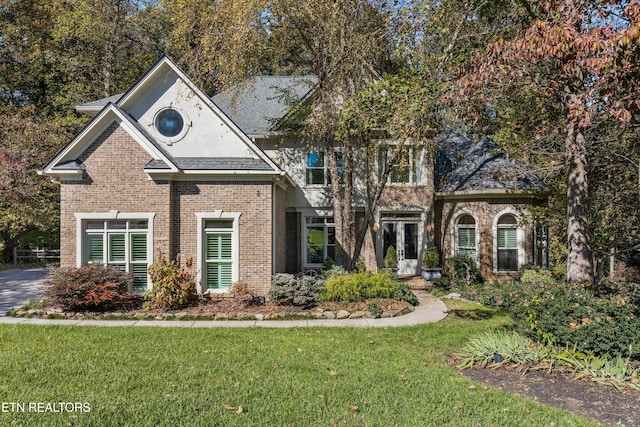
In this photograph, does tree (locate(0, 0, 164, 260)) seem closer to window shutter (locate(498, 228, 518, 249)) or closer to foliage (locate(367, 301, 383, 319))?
foliage (locate(367, 301, 383, 319))

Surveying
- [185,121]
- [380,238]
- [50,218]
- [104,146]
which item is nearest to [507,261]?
[380,238]

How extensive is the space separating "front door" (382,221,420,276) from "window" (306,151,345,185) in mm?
3056

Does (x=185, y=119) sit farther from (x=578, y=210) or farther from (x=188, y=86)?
(x=578, y=210)

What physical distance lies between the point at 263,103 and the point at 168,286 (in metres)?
10.0

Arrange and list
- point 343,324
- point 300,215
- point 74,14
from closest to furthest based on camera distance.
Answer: point 343,324
point 300,215
point 74,14

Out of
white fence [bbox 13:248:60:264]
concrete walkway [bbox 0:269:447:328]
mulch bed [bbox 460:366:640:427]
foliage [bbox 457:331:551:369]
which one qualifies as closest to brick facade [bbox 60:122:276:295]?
concrete walkway [bbox 0:269:447:328]

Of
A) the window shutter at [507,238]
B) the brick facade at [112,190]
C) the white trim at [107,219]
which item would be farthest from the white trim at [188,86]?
the window shutter at [507,238]

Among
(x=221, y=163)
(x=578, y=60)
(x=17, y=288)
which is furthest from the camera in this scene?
(x=17, y=288)

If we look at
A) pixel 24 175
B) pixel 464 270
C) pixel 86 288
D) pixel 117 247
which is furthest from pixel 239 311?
pixel 24 175

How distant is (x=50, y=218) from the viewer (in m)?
21.7

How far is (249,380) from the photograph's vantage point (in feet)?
18.9

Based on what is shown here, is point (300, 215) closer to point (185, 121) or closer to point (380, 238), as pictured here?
point (380, 238)

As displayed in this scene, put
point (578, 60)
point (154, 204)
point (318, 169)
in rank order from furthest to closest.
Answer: point (318, 169), point (154, 204), point (578, 60)

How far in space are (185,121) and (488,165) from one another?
1155cm
